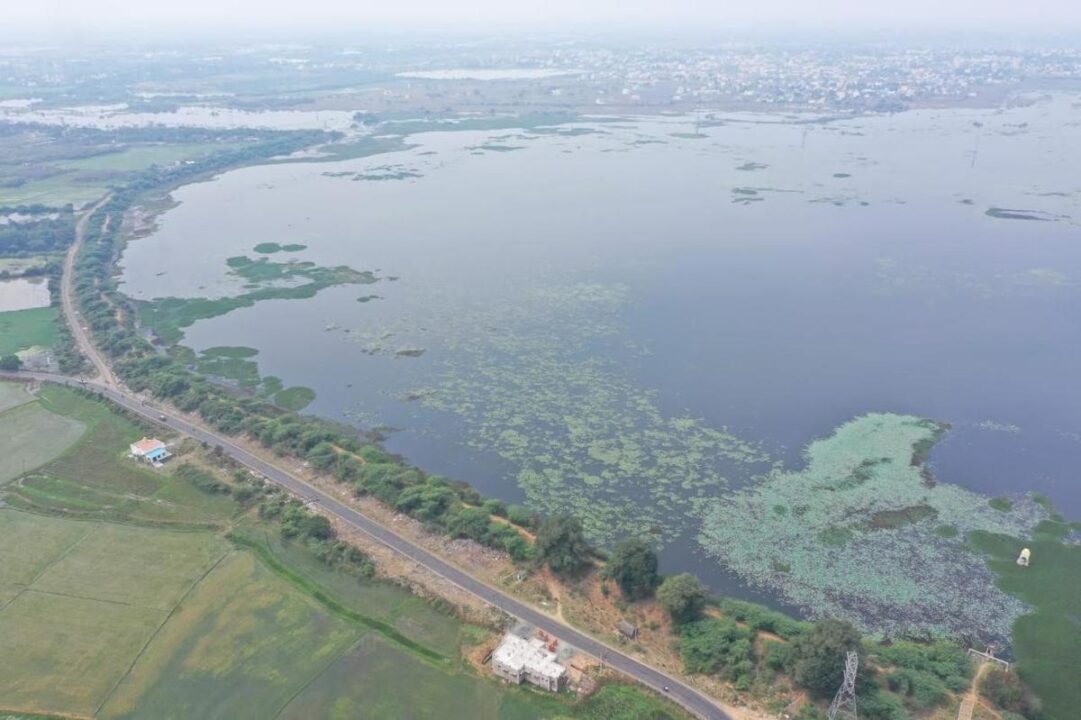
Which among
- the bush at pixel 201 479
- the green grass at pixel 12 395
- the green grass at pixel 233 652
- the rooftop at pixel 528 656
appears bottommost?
the green grass at pixel 233 652

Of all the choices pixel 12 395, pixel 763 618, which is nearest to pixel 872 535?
pixel 763 618

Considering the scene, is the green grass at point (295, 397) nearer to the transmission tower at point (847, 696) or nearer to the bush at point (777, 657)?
the bush at point (777, 657)

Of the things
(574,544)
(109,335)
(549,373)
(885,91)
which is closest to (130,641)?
(574,544)

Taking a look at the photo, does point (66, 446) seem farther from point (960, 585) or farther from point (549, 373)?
point (960, 585)

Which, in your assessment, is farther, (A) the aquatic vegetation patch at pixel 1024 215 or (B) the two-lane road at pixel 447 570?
(A) the aquatic vegetation patch at pixel 1024 215

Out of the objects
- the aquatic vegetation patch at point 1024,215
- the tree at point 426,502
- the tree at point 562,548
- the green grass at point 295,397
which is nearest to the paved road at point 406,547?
the tree at point 426,502

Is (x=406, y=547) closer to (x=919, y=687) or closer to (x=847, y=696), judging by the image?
(x=847, y=696)
